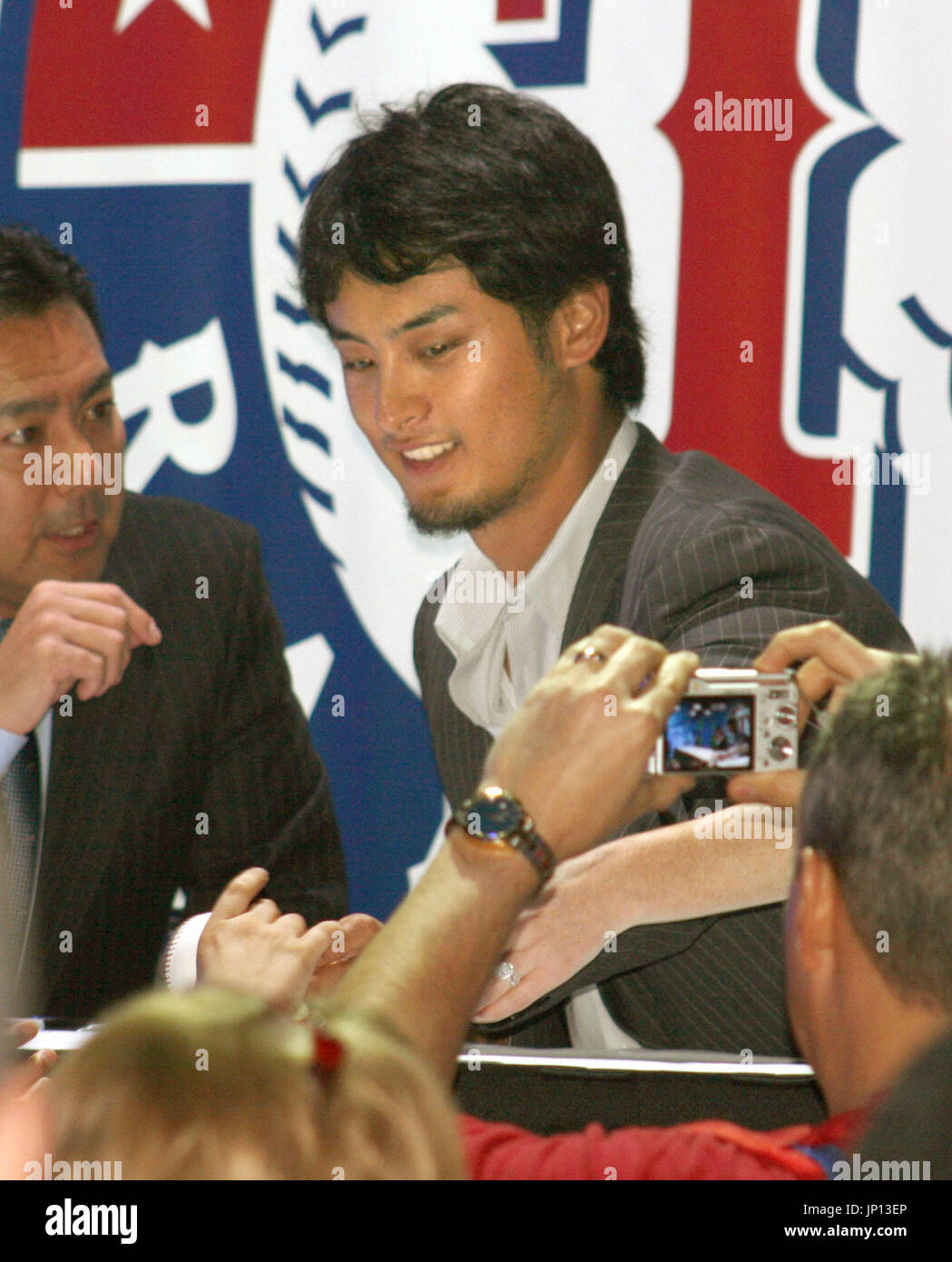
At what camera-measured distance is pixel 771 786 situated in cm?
155

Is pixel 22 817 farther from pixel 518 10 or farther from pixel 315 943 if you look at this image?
pixel 518 10

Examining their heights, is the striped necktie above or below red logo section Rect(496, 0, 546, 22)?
below

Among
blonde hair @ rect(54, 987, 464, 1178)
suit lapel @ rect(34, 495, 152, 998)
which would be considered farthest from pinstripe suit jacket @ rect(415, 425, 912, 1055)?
blonde hair @ rect(54, 987, 464, 1178)

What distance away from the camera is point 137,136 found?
3.22 metres

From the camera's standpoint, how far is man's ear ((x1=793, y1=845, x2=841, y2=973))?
1194 mm

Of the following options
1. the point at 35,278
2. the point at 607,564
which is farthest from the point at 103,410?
the point at 607,564

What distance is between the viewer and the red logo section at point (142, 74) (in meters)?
3.16

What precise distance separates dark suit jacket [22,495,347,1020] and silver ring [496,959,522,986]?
0.86m

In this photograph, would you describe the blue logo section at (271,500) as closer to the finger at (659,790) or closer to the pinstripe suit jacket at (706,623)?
the pinstripe suit jacket at (706,623)

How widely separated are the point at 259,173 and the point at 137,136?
30 cm

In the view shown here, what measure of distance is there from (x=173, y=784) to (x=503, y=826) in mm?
1737

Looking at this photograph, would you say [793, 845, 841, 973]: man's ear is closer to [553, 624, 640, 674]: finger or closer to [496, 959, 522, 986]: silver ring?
[553, 624, 640, 674]: finger

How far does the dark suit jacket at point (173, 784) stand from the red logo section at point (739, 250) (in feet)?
3.22

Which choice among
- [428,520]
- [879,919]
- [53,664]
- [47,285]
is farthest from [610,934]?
[47,285]
